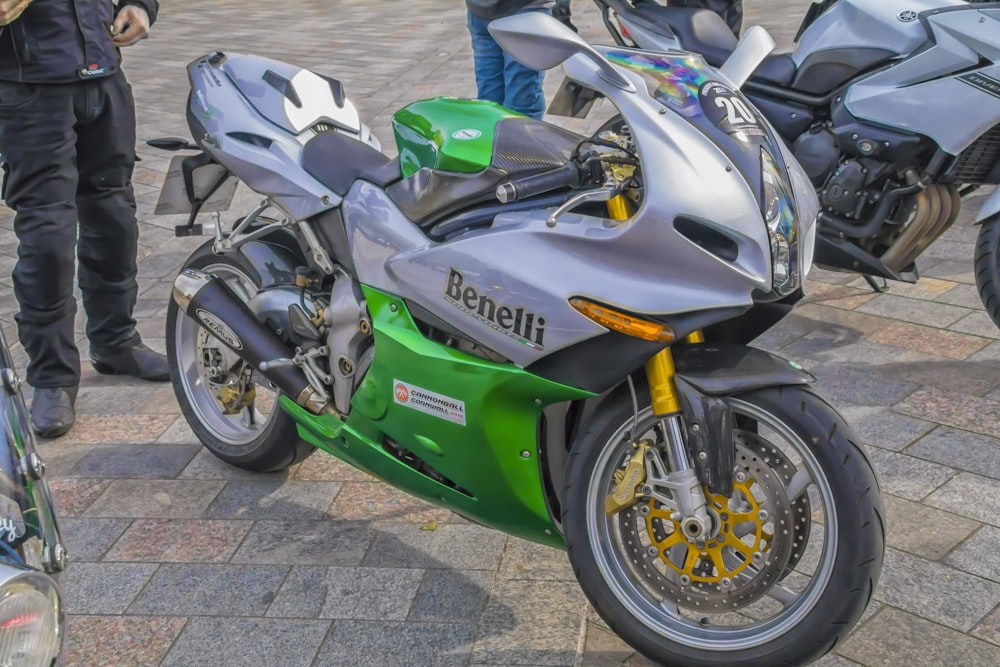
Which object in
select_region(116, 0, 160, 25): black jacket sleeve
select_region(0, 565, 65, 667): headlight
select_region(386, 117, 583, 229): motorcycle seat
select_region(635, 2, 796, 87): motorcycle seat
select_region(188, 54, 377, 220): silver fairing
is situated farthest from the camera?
select_region(635, 2, 796, 87): motorcycle seat

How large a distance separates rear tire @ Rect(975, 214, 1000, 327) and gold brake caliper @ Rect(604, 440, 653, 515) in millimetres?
2047

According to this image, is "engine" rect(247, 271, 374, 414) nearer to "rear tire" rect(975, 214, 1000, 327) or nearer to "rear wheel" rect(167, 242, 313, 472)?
"rear wheel" rect(167, 242, 313, 472)

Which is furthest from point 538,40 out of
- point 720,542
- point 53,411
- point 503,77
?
point 503,77

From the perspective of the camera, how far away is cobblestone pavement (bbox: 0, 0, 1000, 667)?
113 inches

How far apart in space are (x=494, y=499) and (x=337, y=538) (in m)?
0.70

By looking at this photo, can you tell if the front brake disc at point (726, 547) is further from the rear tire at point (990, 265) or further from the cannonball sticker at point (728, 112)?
the rear tire at point (990, 265)

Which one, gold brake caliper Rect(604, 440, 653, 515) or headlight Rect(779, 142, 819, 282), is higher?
headlight Rect(779, 142, 819, 282)

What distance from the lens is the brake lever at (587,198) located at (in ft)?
8.34

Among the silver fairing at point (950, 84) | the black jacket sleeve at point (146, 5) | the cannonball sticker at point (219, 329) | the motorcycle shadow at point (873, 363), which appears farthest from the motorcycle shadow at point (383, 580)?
the silver fairing at point (950, 84)

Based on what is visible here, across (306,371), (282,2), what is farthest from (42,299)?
(282,2)

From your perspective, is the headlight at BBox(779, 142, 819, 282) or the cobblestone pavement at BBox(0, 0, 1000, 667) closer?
the headlight at BBox(779, 142, 819, 282)

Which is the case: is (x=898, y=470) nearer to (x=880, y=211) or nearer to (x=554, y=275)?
(x=880, y=211)

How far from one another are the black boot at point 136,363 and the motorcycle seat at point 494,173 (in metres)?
1.96

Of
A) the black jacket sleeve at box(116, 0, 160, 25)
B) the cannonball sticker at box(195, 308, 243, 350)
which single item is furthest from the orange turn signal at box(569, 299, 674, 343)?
the black jacket sleeve at box(116, 0, 160, 25)
